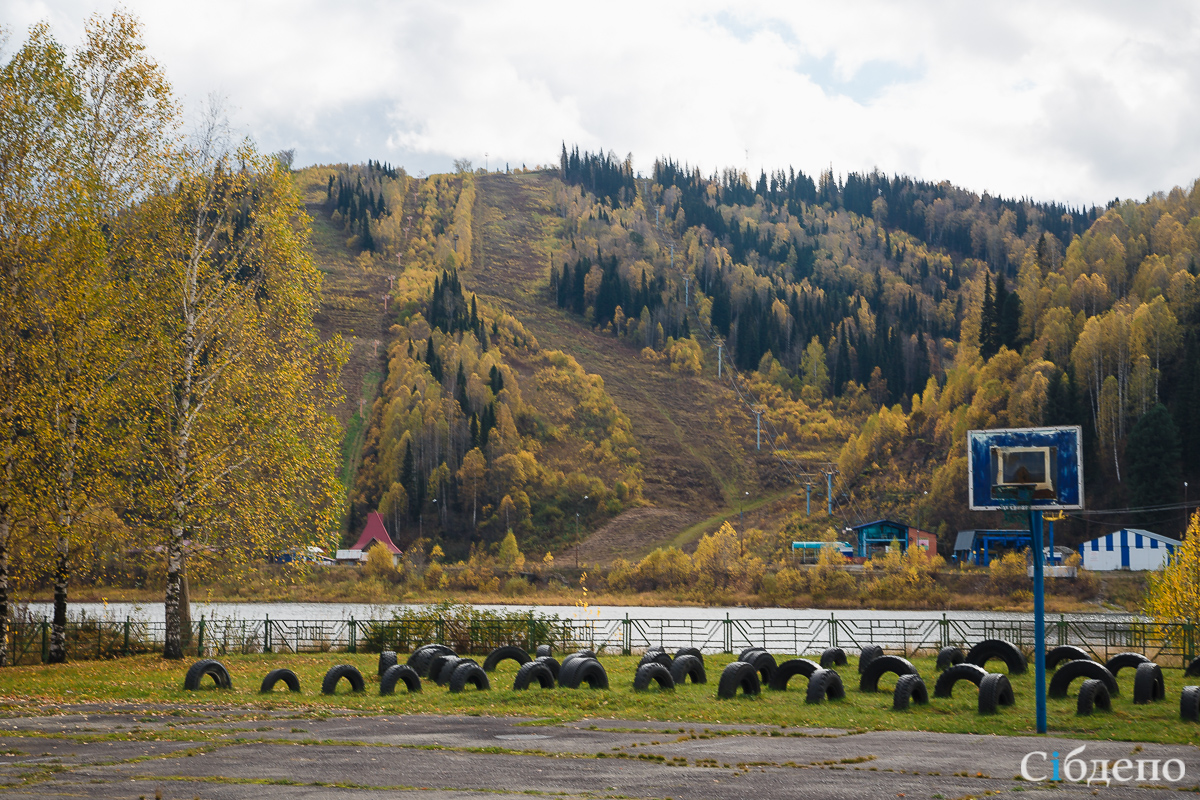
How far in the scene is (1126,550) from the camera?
85.2 m

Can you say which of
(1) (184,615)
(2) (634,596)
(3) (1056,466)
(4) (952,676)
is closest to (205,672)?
(1) (184,615)

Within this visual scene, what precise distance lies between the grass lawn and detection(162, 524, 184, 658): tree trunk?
2.03 m

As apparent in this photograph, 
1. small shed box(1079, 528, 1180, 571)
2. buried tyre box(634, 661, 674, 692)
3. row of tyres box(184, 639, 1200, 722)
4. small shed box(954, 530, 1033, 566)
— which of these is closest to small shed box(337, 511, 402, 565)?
small shed box(954, 530, 1033, 566)

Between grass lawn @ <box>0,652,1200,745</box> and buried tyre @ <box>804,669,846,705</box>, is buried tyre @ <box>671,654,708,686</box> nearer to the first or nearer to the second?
grass lawn @ <box>0,652,1200,745</box>

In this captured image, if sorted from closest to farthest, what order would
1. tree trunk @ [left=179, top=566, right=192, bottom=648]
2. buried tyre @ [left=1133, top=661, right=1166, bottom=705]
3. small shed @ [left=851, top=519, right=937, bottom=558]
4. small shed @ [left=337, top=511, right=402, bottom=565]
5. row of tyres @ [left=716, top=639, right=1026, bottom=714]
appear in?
row of tyres @ [left=716, top=639, right=1026, bottom=714], buried tyre @ [left=1133, top=661, right=1166, bottom=705], tree trunk @ [left=179, top=566, right=192, bottom=648], small shed @ [left=851, top=519, right=937, bottom=558], small shed @ [left=337, top=511, right=402, bottom=565]

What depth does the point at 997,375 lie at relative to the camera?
398 ft

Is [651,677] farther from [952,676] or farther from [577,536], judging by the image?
[577,536]

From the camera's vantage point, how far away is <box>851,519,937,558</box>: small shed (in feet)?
325

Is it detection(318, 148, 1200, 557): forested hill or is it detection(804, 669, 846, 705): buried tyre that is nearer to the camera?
detection(804, 669, 846, 705): buried tyre

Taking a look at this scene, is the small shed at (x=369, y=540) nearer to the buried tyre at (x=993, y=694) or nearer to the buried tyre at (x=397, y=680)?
the buried tyre at (x=397, y=680)

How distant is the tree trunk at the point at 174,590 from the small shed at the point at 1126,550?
78.4 meters

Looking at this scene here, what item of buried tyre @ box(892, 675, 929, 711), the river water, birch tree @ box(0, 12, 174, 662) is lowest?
the river water

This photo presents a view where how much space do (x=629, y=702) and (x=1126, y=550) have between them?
258ft

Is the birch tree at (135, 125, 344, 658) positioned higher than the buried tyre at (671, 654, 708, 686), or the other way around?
the birch tree at (135, 125, 344, 658)
